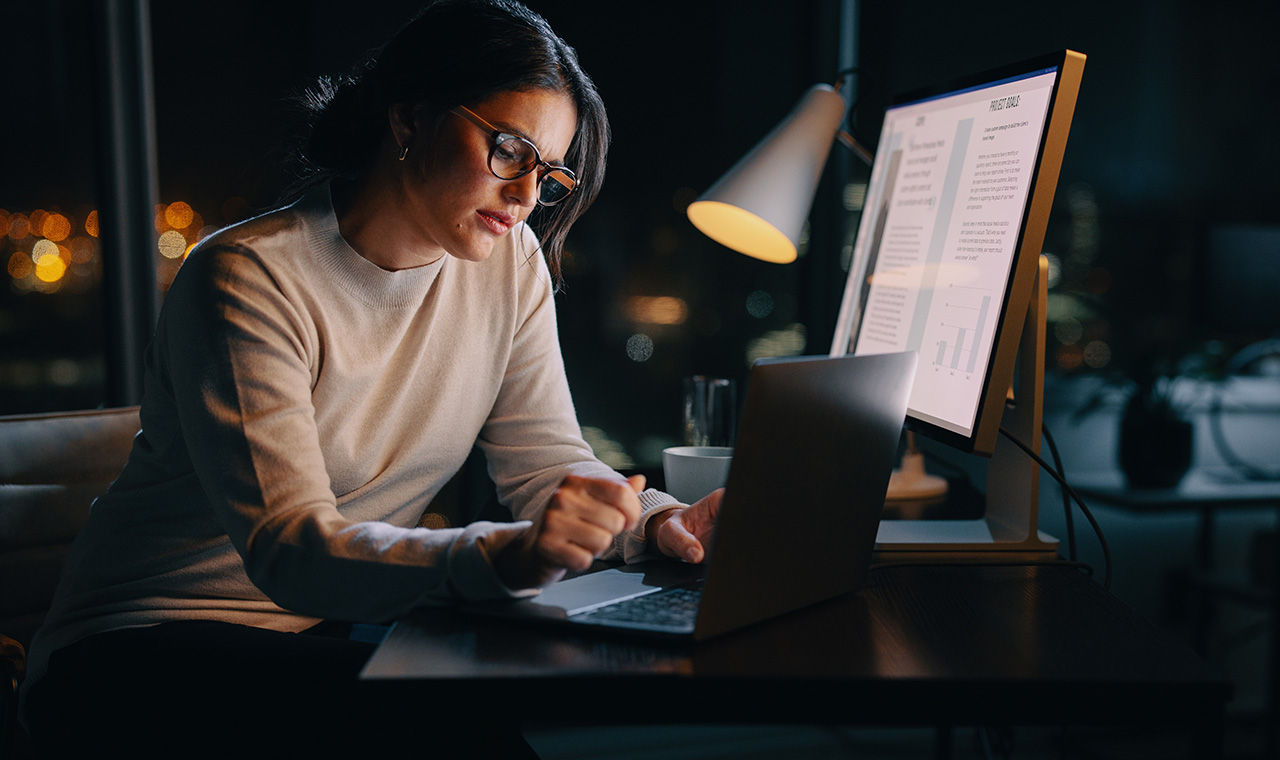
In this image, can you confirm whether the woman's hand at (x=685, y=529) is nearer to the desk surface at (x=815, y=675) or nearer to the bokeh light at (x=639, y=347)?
the desk surface at (x=815, y=675)

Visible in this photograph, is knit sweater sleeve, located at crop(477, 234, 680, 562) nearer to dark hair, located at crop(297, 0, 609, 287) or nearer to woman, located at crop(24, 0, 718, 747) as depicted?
woman, located at crop(24, 0, 718, 747)

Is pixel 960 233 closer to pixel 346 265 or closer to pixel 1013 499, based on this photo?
pixel 1013 499

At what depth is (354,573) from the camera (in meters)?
0.75

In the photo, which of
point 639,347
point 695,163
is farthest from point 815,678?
point 695,163

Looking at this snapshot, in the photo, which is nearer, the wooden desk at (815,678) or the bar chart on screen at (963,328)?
the wooden desk at (815,678)

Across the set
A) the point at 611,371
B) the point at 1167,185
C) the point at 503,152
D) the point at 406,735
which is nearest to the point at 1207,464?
the point at 1167,185

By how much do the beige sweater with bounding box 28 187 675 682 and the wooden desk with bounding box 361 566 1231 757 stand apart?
4.1 inches

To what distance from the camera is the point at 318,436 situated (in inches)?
39.4

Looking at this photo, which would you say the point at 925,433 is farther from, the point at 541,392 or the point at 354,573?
the point at 354,573

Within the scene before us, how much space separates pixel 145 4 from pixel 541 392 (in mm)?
1290

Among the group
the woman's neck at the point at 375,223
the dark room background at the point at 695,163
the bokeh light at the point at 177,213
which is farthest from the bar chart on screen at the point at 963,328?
the bokeh light at the point at 177,213

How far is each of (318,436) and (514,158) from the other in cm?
39

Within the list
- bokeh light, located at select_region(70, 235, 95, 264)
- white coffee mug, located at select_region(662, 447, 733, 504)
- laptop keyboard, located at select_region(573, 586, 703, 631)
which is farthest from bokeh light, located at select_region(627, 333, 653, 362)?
laptop keyboard, located at select_region(573, 586, 703, 631)

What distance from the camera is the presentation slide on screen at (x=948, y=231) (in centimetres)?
92
